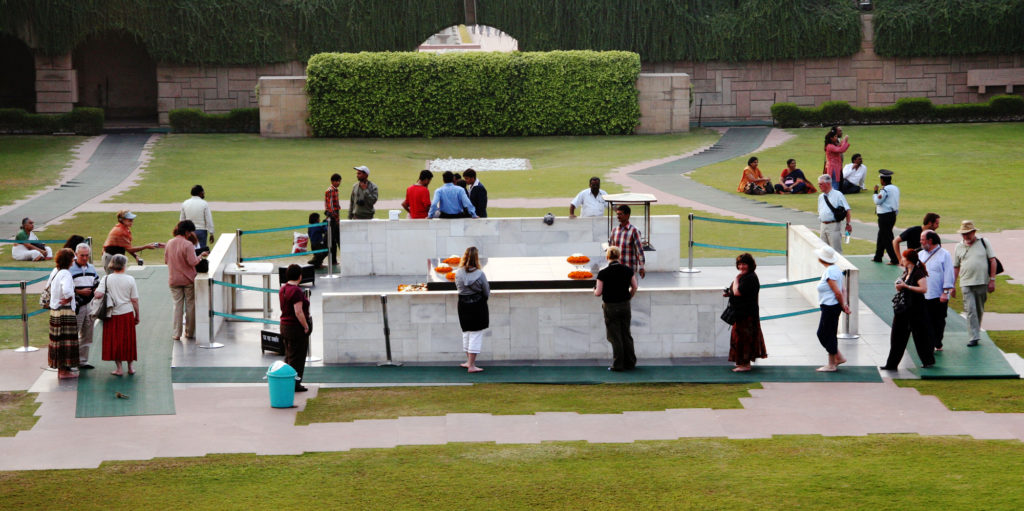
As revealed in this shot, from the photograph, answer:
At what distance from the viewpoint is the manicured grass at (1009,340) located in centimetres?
1469

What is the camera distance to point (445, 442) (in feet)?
36.7

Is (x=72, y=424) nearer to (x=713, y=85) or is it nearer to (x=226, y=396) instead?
(x=226, y=396)

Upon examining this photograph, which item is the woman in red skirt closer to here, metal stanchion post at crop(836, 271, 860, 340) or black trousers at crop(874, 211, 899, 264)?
metal stanchion post at crop(836, 271, 860, 340)

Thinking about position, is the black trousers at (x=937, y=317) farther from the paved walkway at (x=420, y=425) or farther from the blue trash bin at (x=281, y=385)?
the blue trash bin at (x=281, y=385)

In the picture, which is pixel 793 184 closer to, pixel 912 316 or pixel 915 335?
pixel 915 335

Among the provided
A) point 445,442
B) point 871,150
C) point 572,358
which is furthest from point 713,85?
point 445,442

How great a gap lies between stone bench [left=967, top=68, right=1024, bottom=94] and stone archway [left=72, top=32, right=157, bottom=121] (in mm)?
33961

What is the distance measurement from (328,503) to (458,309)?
499 cm

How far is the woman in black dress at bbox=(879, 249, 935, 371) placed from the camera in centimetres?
1353

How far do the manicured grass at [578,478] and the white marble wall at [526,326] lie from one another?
353 centimetres

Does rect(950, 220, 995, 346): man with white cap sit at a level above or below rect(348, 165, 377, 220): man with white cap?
below

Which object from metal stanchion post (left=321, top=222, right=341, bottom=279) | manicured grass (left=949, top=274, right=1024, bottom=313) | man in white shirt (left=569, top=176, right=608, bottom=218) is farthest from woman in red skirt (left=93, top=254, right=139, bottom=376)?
manicured grass (left=949, top=274, right=1024, bottom=313)

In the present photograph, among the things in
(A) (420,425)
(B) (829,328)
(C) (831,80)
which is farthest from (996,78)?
(A) (420,425)

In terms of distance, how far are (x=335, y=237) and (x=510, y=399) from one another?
868 centimetres
